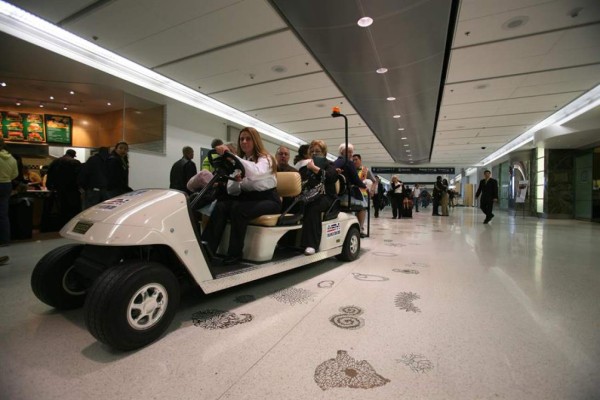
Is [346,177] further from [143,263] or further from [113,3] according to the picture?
[113,3]

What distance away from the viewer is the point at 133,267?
136 centimetres

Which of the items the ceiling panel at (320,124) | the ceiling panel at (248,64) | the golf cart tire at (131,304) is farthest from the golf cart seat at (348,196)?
the ceiling panel at (320,124)

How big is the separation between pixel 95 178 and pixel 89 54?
7.08 feet

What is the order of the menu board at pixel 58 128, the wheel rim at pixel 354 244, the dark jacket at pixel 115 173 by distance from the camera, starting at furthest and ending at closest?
the menu board at pixel 58 128
the dark jacket at pixel 115 173
the wheel rim at pixel 354 244

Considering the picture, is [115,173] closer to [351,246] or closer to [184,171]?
[184,171]

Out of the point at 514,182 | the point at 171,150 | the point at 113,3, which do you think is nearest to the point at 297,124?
the point at 171,150

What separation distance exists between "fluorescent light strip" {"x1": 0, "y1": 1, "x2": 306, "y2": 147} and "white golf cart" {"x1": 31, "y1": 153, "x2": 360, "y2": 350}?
13.8ft

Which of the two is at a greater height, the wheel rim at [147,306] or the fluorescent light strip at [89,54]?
the fluorescent light strip at [89,54]

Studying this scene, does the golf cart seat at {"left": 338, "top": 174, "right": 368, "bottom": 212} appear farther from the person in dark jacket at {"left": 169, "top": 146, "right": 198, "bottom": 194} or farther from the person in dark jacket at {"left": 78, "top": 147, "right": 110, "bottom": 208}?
the person in dark jacket at {"left": 78, "top": 147, "right": 110, "bottom": 208}

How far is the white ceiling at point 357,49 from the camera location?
3740mm

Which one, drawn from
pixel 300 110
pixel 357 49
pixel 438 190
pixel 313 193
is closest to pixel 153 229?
pixel 313 193

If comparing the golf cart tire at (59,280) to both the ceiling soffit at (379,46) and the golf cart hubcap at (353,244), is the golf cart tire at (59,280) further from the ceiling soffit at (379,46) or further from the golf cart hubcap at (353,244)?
the ceiling soffit at (379,46)

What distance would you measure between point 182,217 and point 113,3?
3814 millimetres

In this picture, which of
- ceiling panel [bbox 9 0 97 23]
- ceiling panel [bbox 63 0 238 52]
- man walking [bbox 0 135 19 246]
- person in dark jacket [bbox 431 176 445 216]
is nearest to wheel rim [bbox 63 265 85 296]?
man walking [bbox 0 135 19 246]
